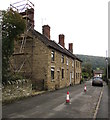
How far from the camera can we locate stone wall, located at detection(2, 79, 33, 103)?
11.1m

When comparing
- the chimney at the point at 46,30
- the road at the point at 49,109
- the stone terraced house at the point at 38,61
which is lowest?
the road at the point at 49,109

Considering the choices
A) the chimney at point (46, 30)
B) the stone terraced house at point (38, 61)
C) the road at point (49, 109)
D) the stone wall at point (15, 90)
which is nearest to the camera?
the road at point (49, 109)

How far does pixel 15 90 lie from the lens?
12.2 m

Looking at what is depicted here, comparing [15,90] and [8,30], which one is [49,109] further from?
[8,30]

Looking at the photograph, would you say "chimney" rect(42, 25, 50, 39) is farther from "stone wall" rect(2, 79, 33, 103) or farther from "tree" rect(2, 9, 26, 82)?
"tree" rect(2, 9, 26, 82)

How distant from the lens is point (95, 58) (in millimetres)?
142375

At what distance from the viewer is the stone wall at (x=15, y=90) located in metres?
11.1

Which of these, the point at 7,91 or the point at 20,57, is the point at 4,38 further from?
the point at 20,57

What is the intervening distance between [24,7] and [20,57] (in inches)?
254

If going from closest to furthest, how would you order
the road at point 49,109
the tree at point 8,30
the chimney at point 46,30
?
the road at point 49,109, the tree at point 8,30, the chimney at point 46,30

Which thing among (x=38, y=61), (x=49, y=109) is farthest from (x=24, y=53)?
(x=49, y=109)

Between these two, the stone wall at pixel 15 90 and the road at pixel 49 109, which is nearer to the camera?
the road at pixel 49 109

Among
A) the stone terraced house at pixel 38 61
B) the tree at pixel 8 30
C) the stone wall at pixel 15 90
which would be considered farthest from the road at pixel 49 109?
the stone terraced house at pixel 38 61

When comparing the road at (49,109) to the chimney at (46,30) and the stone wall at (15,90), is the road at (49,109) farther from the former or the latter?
the chimney at (46,30)
